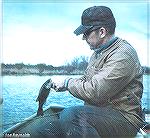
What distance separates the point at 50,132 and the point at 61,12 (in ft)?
3.14

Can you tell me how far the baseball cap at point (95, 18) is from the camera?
96.3 inches

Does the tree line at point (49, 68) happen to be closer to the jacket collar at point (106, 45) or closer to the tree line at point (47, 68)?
the tree line at point (47, 68)

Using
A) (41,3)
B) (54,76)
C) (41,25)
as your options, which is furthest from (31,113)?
(41,3)

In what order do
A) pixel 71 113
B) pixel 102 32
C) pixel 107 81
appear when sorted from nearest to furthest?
pixel 107 81, pixel 71 113, pixel 102 32

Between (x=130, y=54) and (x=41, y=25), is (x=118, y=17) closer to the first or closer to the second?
(x=130, y=54)

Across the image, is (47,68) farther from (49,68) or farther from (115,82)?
(115,82)

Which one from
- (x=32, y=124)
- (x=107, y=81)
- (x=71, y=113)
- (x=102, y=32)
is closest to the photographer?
(x=107, y=81)

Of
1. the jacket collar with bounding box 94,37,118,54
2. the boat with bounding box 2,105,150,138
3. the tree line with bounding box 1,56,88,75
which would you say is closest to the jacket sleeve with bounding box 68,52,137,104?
the jacket collar with bounding box 94,37,118,54

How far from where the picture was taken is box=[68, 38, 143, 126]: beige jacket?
2273 mm

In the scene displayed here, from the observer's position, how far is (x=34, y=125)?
104 inches

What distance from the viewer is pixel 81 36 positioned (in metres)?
2.52

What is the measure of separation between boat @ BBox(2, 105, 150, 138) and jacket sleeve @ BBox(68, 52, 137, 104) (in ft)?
1.22

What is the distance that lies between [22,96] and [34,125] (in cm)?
28

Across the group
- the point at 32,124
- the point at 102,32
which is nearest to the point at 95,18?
the point at 102,32
